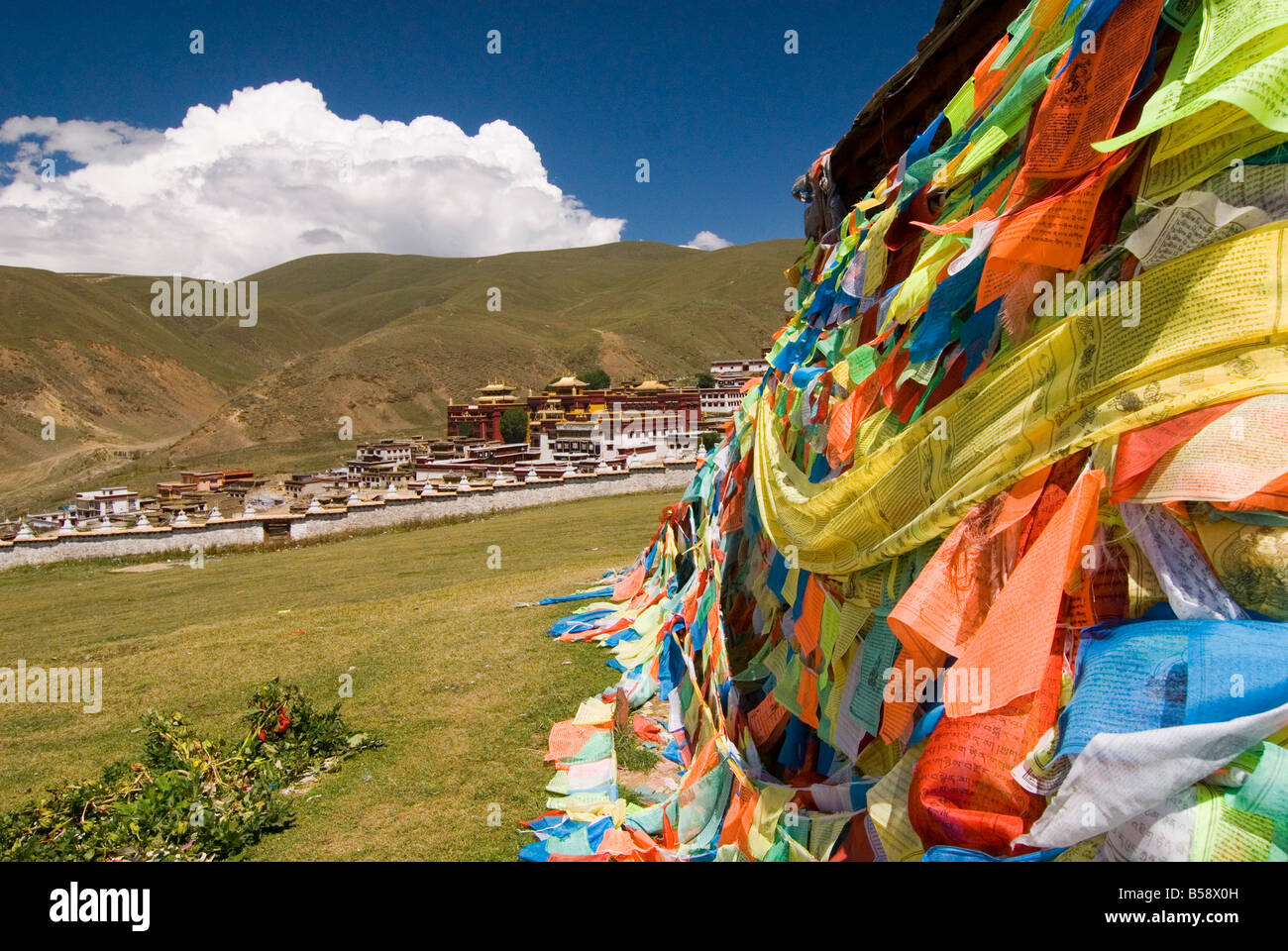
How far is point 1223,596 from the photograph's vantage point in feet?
6.06

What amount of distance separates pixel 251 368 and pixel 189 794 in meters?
147

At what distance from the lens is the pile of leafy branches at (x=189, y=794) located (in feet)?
15.3

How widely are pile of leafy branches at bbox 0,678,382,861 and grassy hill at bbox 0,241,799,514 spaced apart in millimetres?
56780

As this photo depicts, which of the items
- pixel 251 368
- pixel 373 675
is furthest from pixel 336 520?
pixel 251 368

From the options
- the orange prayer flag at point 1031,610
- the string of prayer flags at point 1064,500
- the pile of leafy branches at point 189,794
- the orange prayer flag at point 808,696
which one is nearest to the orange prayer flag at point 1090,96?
the string of prayer flags at point 1064,500

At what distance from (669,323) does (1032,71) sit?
12950 cm

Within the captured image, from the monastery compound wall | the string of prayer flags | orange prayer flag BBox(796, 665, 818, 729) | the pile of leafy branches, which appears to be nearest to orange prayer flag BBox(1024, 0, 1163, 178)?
the string of prayer flags

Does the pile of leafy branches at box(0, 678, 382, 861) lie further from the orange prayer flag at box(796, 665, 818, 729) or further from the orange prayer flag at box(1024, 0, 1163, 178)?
the orange prayer flag at box(1024, 0, 1163, 178)

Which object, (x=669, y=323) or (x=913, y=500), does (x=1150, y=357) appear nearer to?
(x=913, y=500)

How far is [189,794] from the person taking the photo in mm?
5105

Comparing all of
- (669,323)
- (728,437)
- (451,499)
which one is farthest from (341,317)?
(728,437)

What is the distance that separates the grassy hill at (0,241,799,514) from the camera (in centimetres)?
7531

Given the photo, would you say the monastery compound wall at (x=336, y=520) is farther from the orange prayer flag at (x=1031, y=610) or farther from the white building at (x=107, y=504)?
the orange prayer flag at (x=1031, y=610)

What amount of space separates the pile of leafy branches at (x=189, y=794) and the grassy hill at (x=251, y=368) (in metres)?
56.8
